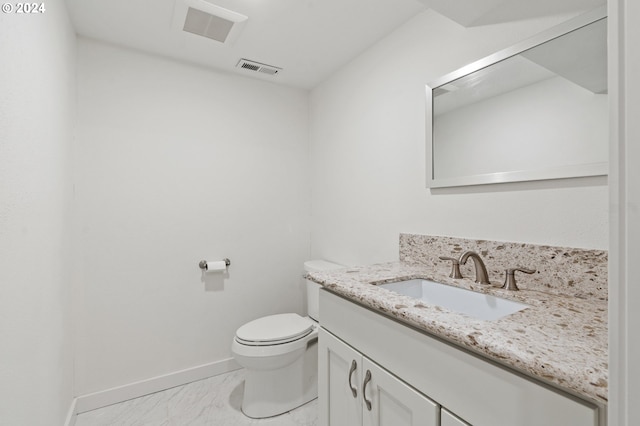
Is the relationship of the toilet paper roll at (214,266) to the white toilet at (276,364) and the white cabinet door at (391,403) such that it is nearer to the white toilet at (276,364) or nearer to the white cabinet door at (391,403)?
the white toilet at (276,364)

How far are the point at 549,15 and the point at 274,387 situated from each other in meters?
2.22

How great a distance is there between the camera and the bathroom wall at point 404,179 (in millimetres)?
1136

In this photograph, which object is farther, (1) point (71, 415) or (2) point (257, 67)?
(2) point (257, 67)

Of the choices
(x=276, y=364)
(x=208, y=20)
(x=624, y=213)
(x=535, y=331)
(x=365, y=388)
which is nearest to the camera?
(x=624, y=213)

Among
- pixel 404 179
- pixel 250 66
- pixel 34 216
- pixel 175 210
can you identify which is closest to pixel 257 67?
pixel 250 66

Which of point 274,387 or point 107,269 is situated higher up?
point 107,269

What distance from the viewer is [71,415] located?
169 centimetres

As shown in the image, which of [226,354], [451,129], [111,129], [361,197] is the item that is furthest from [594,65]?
[226,354]

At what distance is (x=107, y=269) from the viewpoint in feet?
6.33

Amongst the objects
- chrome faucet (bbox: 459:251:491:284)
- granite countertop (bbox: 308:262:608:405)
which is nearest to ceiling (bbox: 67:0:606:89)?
chrome faucet (bbox: 459:251:491:284)

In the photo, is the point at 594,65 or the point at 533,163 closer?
the point at 594,65

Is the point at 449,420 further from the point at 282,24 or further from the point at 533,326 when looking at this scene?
the point at 282,24

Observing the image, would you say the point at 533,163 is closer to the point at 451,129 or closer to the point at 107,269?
the point at 451,129

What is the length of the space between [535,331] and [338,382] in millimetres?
789
